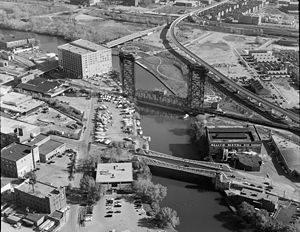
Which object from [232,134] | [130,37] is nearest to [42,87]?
[232,134]

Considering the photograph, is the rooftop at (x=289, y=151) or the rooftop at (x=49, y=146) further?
the rooftop at (x=289, y=151)

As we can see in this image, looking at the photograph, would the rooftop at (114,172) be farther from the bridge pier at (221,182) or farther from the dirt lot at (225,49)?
the dirt lot at (225,49)

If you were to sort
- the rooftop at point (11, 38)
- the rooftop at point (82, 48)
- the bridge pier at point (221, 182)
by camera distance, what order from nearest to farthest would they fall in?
the bridge pier at point (221, 182)
the rooftop at point (82, 48)
the rooftop at point (11, 38)

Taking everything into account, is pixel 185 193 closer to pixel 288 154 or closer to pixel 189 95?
pixel 288 154

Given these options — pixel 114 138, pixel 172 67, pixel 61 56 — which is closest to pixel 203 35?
pixel 172 67

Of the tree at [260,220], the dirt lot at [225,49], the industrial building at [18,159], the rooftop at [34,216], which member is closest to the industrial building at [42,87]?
the industrial building at [18,159]

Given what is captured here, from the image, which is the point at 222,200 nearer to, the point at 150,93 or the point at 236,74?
the point at 150,93
